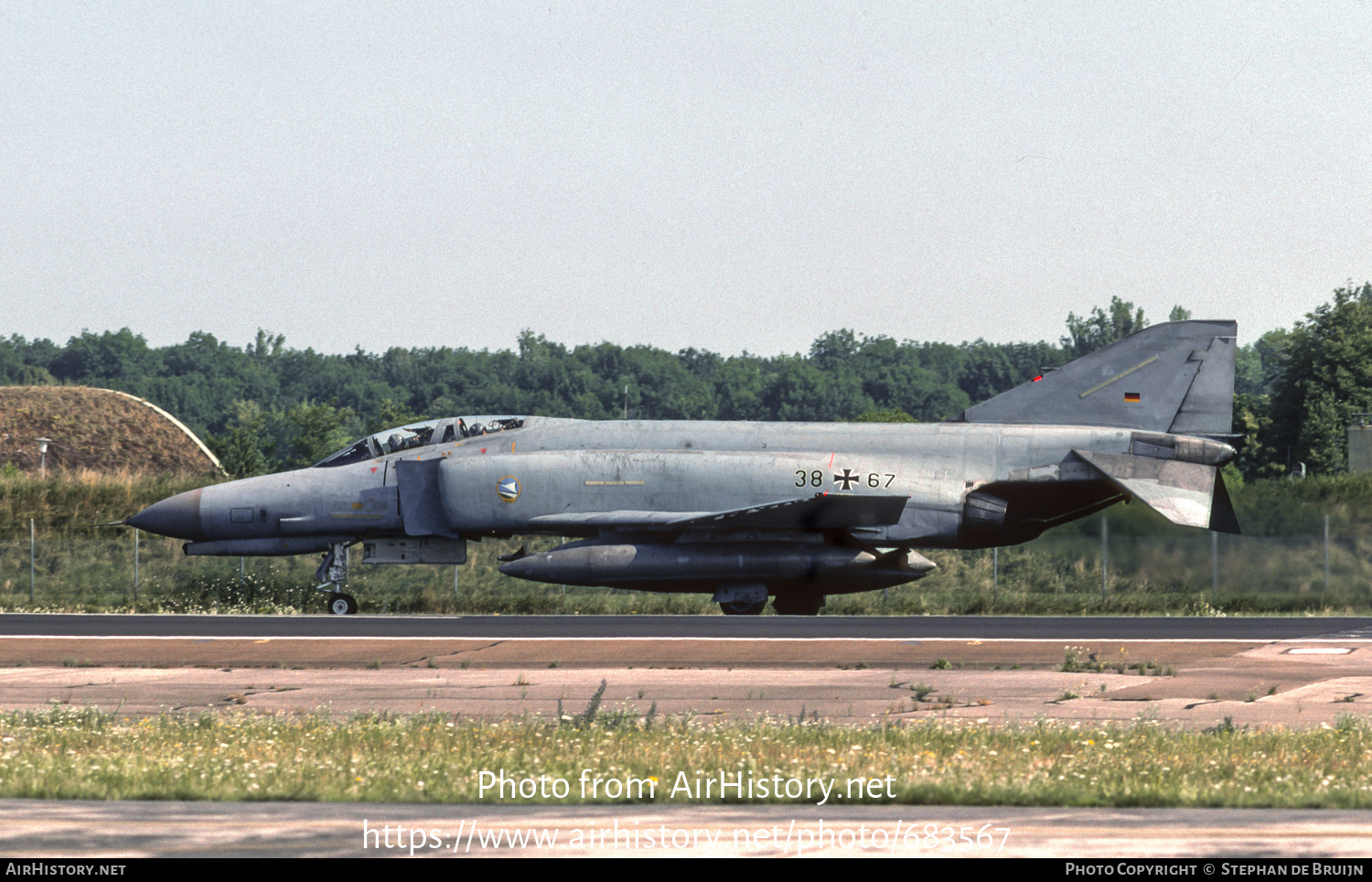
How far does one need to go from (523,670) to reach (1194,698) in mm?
7214

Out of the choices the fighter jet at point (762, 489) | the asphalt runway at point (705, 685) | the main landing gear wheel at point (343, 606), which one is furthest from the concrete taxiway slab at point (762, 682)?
the fighter jet at point (762, 489)

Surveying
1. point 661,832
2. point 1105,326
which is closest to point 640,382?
point 1105,326

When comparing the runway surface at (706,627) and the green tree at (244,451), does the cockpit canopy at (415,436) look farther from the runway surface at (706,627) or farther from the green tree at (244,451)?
the green tree at (244,451)

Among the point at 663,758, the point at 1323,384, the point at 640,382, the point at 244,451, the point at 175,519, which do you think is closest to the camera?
the point at 663,758

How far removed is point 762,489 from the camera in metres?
24.5

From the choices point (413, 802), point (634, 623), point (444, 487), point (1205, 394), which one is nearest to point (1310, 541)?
point (1205, 394)

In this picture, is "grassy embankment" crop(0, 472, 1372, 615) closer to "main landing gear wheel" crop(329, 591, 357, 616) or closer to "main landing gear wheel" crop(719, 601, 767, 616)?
"main landing gear wheel" crop(329, 591, 357, 616)

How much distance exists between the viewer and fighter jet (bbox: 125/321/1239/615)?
2412 centimetres

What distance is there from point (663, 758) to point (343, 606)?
16076mm

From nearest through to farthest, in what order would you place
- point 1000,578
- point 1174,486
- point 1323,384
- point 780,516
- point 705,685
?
1. point 705,685
2. point 780,516
3. point 1174,486
4. point 1000,578
5. point 1323,384

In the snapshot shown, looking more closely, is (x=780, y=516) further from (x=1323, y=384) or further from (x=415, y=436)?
(x=1323, y=384)

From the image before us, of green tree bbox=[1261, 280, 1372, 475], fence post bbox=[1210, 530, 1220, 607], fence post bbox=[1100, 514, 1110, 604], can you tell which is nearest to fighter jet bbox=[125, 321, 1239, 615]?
fence post bbox=[1210, 530, 1220, 607]

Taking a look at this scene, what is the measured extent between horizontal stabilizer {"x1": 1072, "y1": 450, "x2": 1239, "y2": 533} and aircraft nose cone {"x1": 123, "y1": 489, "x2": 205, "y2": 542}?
1658 cm

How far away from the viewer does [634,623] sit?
21078 millimetres
